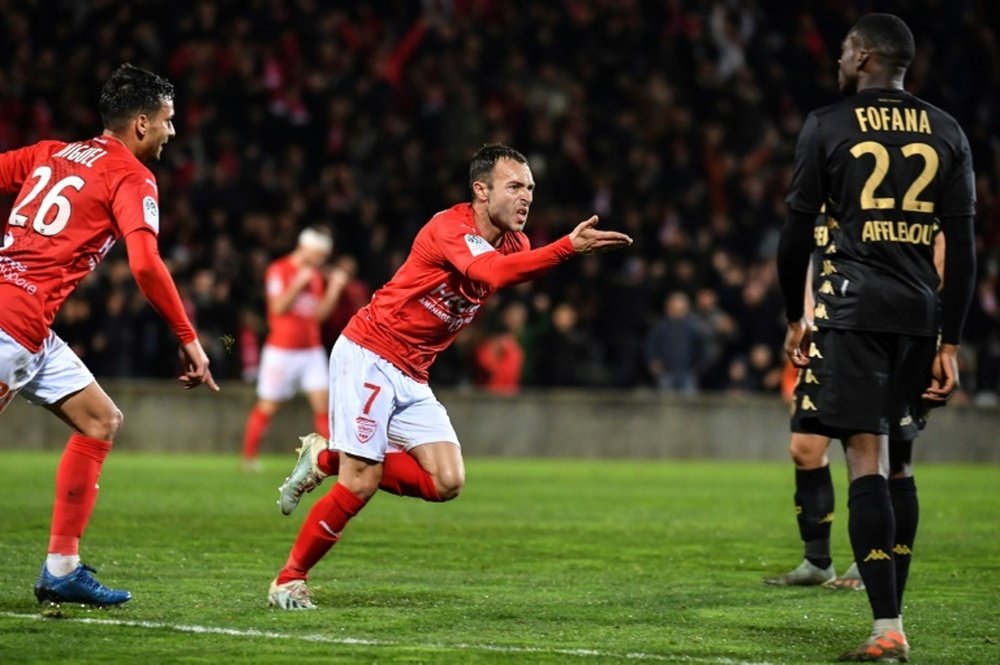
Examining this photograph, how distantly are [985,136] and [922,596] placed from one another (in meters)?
17.7

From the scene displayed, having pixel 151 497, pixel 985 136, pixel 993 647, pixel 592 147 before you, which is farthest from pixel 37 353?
pixel 985 136

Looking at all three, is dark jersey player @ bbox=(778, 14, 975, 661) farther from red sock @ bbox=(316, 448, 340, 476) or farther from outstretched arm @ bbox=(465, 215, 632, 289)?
red sock @ bbox=(316, 448, 340, 476)

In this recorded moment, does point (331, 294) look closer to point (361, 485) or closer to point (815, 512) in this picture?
point (815, 512)

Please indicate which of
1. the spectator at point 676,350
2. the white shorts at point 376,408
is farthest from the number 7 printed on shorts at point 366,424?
the spectator at point 676,350

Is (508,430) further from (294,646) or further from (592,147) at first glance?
(294,646)

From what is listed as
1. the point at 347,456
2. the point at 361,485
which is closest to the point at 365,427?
the point at 347,456

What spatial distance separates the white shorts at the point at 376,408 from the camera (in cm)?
757

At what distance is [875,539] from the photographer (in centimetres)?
615

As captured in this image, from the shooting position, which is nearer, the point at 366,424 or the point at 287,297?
the point at 366,424

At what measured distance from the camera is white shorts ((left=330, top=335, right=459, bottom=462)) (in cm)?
757

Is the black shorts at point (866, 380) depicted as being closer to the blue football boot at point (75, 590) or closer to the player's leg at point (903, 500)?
the player's leg at point (903, 500)

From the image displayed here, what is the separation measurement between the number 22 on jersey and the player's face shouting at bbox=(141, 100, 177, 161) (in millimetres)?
384

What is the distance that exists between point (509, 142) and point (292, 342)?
6.94 meters

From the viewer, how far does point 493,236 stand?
25.6ft
